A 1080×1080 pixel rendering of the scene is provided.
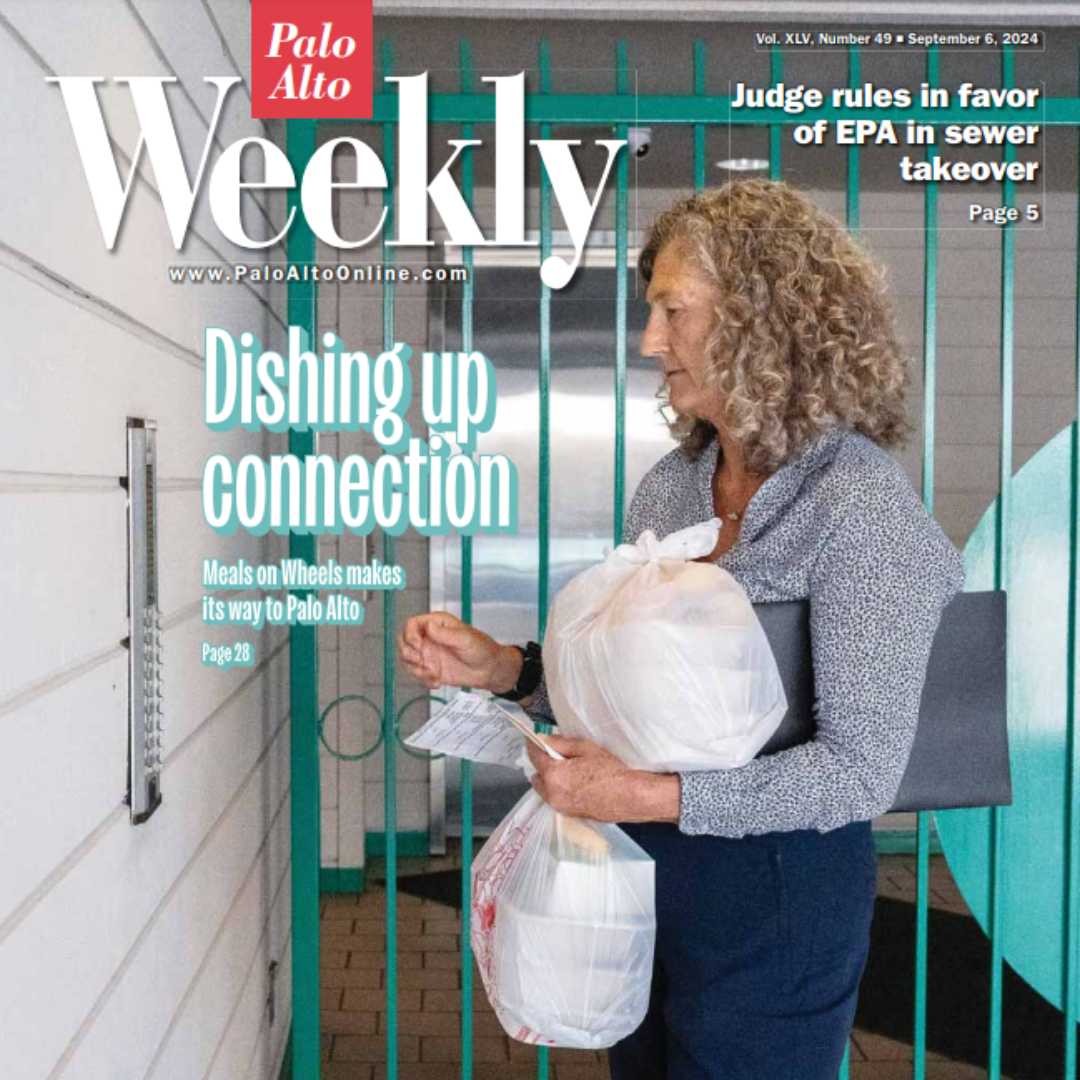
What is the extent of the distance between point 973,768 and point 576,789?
56 centimetres

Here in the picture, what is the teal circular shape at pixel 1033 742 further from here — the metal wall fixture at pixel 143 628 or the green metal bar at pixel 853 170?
the metal wall fixture at pixel 143 628

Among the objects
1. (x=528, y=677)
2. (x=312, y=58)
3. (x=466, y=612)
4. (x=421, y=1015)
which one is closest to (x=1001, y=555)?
(x=466, y=612)

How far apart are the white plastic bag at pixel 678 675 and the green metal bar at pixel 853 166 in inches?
40.8

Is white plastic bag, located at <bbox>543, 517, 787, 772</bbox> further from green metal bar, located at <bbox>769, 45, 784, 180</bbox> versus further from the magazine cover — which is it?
green metal bar, located at <bbox>769, 45, 784, 180</bbox>

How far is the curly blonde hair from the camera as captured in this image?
1.45m

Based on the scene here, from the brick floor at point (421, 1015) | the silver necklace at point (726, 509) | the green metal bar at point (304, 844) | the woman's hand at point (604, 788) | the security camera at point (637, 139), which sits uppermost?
the security camera at point (637, 139)

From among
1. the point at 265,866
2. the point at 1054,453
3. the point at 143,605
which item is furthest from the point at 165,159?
the point at 1054,453

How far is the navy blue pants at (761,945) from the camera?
4.64 ft

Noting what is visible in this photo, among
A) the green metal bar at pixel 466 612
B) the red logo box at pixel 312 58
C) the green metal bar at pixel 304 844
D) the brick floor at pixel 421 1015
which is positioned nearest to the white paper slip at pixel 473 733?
the green metal bar at pixel 466 612

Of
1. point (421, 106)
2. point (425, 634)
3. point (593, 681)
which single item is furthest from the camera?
point (421, 106)

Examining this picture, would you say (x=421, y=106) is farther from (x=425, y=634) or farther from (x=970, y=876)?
(x=970, y=876)

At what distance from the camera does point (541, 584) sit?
2447 mm

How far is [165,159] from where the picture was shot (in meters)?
1.47

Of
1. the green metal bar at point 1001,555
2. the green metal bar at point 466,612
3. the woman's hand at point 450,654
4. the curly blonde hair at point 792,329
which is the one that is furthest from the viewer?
the green metal bar at point 1001,555
